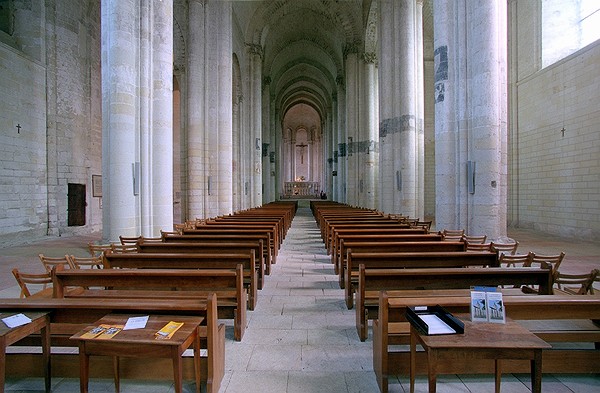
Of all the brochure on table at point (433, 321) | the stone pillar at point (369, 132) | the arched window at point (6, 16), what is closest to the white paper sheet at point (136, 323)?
the brochure on table at point (433, 321)

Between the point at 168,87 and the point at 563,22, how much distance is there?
14.0 meters

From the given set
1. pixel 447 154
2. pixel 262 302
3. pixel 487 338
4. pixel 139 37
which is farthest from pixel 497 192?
pixel 139 37

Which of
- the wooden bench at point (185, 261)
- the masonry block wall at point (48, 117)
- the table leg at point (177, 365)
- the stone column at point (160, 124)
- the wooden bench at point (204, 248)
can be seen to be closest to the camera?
the table leg at point (177, 365)

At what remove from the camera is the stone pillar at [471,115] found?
852cm

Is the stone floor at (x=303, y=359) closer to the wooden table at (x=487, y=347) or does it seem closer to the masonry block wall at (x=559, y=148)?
the wooden table at (x=487, y=347)

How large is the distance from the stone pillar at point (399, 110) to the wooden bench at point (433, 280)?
34.9ft

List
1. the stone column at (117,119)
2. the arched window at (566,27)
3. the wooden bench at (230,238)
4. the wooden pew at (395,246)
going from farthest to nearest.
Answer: the arched window at (566,27) → the stone column at (117,119) → the wooden bench at (230,238) → the wooden pew at (395,246)

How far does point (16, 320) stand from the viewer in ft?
8.05

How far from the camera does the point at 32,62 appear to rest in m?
12.3

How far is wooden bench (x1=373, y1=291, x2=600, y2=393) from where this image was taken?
2.68 m

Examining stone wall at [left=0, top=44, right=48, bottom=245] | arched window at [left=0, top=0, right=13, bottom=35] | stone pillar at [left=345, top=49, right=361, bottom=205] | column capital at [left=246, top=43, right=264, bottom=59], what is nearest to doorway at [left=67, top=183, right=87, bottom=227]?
stone wall at [left=0, top=44, right=48, bottom=245]

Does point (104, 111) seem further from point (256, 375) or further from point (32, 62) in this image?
point (256, 375)

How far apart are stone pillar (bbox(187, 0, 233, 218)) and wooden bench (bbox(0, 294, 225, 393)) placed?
12310 millimetres

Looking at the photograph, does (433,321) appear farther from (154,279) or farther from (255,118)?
(255,118)
